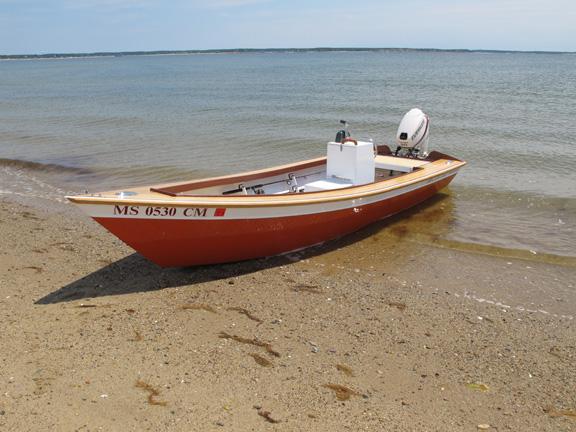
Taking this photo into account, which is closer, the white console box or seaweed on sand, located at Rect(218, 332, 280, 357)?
seaweed on sand, located at Rect(218, 332, 280, 357)

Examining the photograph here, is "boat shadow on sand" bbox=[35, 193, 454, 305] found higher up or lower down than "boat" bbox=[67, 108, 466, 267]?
lower down

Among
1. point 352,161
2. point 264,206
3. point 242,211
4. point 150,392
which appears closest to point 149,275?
point 242,211

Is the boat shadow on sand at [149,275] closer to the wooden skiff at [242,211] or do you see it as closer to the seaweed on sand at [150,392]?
the wooden skiff at [242,211]

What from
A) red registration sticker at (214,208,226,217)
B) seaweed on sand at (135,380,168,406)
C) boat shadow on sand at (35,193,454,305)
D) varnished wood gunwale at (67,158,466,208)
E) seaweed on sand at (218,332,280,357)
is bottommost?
seaweed on sand at (135,380,168,406)

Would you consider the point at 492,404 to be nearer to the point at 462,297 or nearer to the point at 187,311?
the point at 462,297

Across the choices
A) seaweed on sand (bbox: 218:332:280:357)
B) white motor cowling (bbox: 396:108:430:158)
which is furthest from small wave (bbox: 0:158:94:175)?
seaweed on sand (bbox: 218:332:280:357)

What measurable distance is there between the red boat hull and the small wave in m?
9.34

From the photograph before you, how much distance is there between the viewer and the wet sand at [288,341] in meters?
4.49

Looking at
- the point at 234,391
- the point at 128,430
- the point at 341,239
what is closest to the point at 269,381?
the point at 234,391

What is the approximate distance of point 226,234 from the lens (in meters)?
7.26

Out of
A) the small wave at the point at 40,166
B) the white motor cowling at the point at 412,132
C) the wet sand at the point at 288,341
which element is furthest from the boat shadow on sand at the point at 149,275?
the small wave at the point at 40,166

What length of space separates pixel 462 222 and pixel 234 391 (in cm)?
726

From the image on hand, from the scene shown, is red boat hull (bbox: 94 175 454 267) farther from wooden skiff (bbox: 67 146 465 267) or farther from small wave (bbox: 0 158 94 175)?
small wave (bbox: 0 158 94 175)

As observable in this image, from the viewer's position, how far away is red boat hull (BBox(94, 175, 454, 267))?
6656 mm
